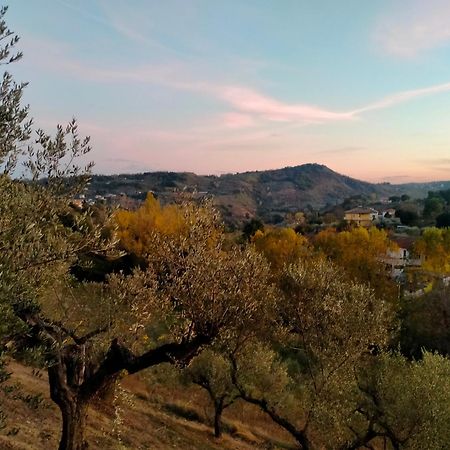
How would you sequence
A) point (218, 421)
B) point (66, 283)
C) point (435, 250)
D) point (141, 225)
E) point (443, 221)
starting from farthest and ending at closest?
point (443, 221), point (435, 250), point (141, 225), point (218, 421), point (66, 283)

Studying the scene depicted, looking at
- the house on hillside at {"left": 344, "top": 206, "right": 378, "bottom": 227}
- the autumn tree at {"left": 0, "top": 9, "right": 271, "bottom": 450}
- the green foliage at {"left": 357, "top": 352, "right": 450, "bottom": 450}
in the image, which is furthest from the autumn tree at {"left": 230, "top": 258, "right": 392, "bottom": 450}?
the house on hillside at {"left": 344, "top": 206, "right": 378, "bottom": 227}

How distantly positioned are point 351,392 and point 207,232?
14.9 m

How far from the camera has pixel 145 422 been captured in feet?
88.6

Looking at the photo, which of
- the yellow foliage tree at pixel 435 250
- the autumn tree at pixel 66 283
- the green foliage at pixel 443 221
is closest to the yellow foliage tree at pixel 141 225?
the yellow foliage tree at pixel 435 250

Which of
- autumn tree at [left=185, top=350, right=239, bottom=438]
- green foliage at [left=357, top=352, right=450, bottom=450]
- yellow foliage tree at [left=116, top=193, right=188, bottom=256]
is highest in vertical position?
yellow foliage tree at [left=116, top=193, right=188, bottom=256]

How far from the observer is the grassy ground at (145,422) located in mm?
19516

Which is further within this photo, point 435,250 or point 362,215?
point 362,215

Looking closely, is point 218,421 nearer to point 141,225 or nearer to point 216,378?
point 216,378

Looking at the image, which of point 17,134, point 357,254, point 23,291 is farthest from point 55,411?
point 357,254

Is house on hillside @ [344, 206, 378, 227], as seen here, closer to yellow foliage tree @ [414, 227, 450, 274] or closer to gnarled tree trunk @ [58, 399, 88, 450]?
yellow foliage tree @ [414, 227, 450, 274]

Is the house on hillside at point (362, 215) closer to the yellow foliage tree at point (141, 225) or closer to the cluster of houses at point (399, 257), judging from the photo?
the cluster of houses at point (399, 257)

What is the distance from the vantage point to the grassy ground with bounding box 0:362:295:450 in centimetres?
1952

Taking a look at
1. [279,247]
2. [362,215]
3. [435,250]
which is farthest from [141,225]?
[362,215]

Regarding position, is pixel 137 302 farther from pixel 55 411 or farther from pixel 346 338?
pixel 346 338
